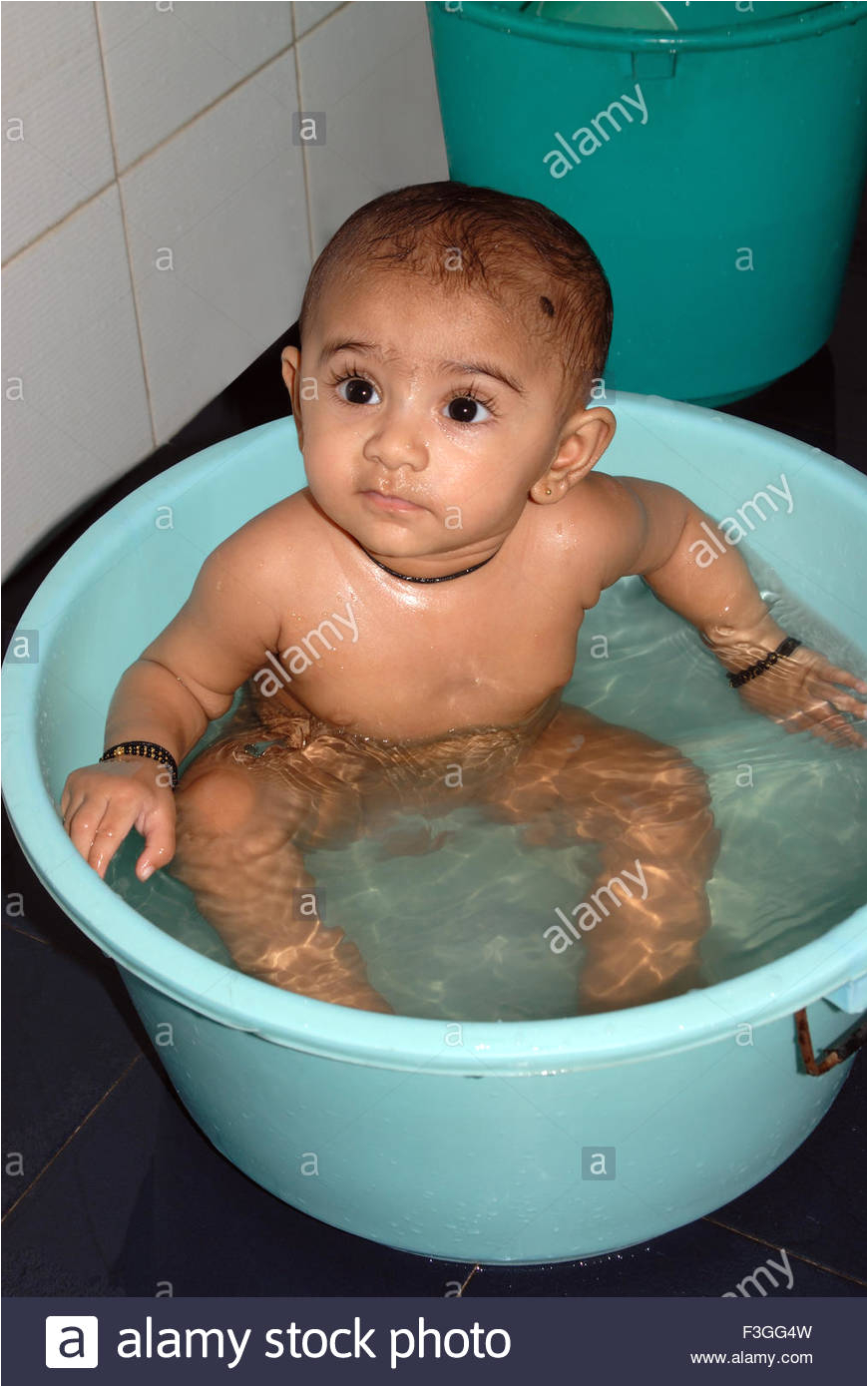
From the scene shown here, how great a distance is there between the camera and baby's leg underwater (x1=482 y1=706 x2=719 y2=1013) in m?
1.14

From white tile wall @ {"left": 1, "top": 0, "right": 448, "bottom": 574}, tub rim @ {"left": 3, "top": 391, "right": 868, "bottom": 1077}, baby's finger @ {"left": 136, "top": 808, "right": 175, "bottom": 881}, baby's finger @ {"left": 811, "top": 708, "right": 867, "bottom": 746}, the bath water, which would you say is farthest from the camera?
white tile wall @ {"left": 1, "top": 0, "right": 448, "bottom": 574}

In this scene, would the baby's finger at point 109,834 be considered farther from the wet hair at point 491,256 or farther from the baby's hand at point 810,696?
the baby's hand at point 810,696

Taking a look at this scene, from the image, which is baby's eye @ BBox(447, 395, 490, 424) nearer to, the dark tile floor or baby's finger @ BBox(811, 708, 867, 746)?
baby's finger @ BBox(811, 708, 867, 746)

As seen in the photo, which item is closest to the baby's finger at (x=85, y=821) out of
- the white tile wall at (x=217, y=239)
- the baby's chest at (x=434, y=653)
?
the baby's chest at (x=434, y=653)

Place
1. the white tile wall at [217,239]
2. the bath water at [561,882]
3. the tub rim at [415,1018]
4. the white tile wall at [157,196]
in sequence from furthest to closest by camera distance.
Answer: the white tile wall at [217,239]
the white tile wall at [157,196]
the bath water at [561,882]
the tub rim at [415,1018]

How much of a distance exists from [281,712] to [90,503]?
570mm

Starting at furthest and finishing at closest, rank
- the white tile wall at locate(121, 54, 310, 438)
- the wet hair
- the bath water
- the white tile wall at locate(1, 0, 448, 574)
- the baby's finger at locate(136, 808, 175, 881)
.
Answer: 1. the white tile wall at locate(121, 54, 310, 438)
2. the white tile wall at locate(1, 0, 448, 574)
3. the bath water
4. the baby's finger at locate(136, 808, 175, 881)
5. the wet hair

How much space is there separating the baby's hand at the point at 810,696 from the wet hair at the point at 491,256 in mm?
391

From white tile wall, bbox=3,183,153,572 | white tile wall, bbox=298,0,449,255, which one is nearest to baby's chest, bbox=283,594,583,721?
white tile wall, bbox=3,183,153,572

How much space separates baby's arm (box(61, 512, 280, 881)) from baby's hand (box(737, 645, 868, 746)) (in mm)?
438

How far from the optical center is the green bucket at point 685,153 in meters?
1.56

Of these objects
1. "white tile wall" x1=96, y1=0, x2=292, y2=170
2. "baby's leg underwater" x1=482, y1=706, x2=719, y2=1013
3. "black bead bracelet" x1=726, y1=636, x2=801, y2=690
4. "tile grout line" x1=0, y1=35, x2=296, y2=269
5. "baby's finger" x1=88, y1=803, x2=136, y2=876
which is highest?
"white tile wall" x1=96, y1=0, x2=292, y2=170

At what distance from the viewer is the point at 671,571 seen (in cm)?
133

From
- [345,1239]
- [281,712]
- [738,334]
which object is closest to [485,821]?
[281,712]
